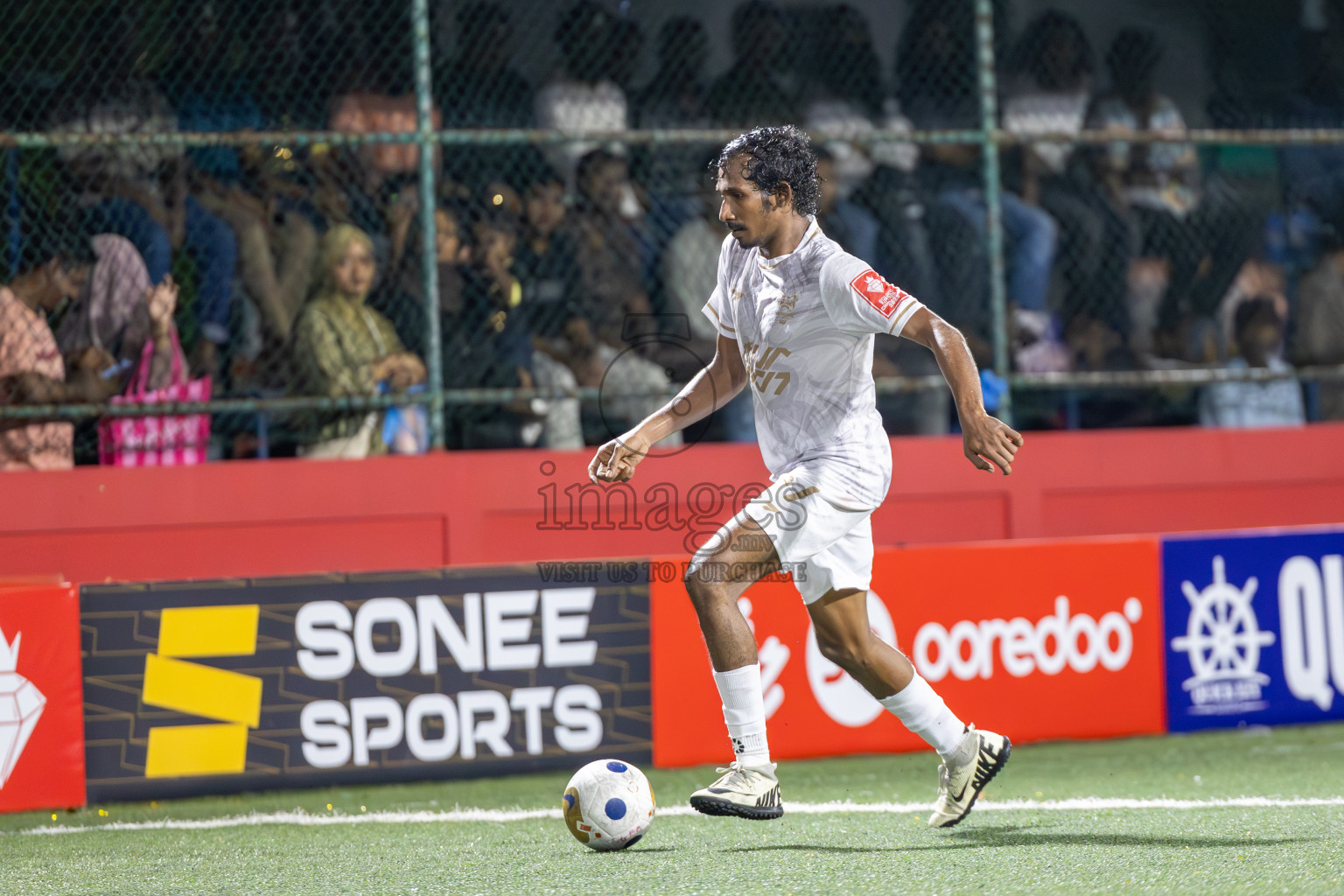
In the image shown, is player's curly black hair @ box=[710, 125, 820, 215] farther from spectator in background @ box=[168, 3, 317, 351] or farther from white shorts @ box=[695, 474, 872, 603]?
spectator in background @ box=[168, 3, 317, 351]

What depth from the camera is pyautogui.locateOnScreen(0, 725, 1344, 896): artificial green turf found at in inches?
147

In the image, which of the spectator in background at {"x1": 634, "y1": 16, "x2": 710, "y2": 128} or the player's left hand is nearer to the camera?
the player's left hand


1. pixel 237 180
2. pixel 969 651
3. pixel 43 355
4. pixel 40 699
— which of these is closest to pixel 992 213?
pixel 969 651

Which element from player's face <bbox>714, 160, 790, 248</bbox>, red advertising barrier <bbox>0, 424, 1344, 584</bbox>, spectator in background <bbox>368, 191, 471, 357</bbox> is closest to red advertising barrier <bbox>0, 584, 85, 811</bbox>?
red advertising barrier <bbox>0, 424, 1344, 584</bbox>

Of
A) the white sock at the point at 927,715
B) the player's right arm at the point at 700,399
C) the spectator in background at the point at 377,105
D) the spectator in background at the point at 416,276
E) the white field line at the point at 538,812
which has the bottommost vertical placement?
the white field line at the point at 538,812

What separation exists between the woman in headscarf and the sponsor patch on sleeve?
3.15 metres

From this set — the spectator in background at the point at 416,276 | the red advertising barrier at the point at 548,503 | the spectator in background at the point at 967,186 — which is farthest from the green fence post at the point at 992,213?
the spectator in background at the point at 416,276

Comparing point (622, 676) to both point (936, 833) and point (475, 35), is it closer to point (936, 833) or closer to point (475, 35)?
point (936, 833)

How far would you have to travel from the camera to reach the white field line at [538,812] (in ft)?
16.1

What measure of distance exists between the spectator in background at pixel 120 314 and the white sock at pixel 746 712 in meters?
3.33

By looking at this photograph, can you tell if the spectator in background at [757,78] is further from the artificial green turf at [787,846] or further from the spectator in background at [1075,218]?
the artificial green turf at [787,846]

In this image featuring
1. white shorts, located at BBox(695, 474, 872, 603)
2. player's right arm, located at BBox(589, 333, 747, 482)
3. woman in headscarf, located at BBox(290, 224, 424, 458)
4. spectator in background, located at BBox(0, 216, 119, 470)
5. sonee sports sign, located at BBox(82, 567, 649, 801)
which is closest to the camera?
white shorts, located at BBox(695, 474, 872, 603)

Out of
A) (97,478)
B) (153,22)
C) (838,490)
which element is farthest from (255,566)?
(838,490)

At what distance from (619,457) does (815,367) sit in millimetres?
609
